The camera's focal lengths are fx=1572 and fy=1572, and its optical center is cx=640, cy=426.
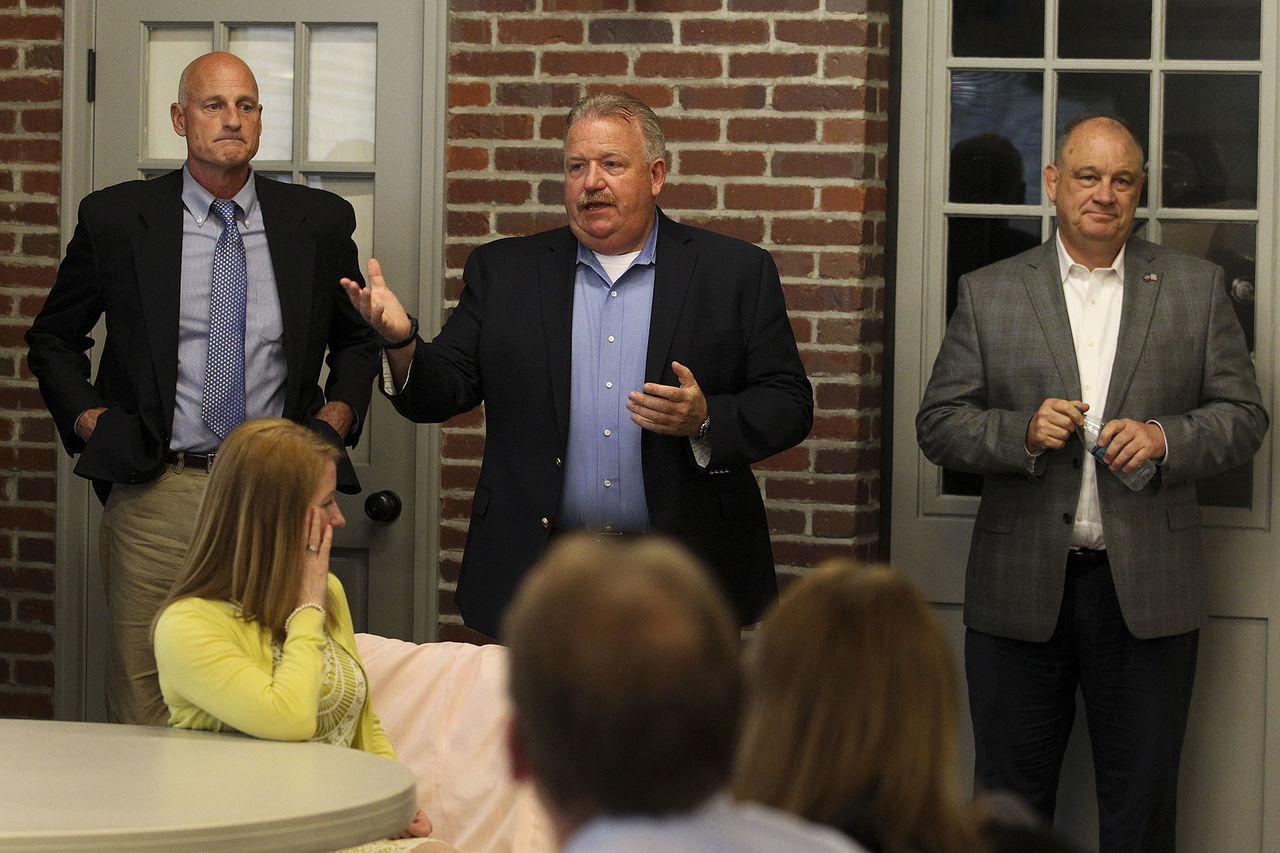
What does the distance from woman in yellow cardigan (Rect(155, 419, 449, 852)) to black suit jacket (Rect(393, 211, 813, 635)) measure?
2.11 feet

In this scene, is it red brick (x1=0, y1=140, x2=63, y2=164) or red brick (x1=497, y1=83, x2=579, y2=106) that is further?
red brick (x1=0, y1=140, x2=63, y2=164)

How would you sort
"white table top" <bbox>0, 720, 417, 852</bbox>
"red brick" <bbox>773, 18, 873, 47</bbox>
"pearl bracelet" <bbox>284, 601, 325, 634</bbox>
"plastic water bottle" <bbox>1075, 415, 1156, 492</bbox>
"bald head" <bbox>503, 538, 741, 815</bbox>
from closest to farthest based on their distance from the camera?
"bald head" <bbox>503, 538, 741, 815</bbox>, "white table top" <bbox>0, 720, 417, 852</bbox>, "pearl bracelet" <bbox>284, 601, 325, 634</bbox>, "plastic water bottle" <bbox>1075, 415, 1156, 492</bbox>, "red brick" <bbox>773, 18, 873, 47</bbox>

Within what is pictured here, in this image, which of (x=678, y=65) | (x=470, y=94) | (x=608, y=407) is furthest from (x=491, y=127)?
(x=608, y=407)

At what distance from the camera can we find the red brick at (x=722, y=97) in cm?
380

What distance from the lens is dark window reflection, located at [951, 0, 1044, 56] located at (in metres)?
3.88

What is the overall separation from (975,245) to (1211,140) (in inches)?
24.0

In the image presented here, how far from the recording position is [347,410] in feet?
11.1

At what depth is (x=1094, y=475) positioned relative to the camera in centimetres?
335

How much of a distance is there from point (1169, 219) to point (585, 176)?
156 centimetres

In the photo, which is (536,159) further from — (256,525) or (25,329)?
(256,525)

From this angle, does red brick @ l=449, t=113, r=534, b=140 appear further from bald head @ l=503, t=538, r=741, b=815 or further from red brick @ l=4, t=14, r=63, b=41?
bald head @ l=503, t=538, r=741, b=815

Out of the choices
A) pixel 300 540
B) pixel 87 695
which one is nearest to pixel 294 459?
pixel 300 540

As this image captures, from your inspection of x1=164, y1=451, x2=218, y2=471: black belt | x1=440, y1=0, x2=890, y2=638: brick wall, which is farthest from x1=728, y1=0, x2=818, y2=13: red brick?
x1=164, y1=451, x2=218, y2=471: black belt

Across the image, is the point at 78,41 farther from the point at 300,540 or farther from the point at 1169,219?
the point at 1169,219
